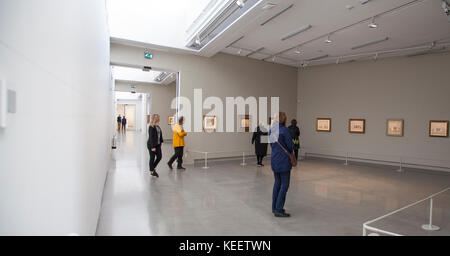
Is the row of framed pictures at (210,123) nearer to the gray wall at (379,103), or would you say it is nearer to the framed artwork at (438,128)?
the gray wall at (379,103)

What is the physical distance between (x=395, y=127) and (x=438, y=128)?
169cm

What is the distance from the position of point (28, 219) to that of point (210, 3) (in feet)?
29.5

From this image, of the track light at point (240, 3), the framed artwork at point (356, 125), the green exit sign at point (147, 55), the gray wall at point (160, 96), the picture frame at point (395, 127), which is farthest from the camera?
the gray wall at point (160, 96)

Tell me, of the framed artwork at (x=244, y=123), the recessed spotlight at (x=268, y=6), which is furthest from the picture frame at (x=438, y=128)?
the recessed spotlight at (x=268, y=6)

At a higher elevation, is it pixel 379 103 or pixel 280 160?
pixel 379 103

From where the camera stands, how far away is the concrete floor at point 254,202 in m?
5.04

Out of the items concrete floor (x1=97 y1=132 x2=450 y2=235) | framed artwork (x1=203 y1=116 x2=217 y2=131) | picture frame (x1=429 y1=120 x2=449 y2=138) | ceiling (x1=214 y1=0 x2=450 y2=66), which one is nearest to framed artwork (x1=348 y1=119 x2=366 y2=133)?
picture frame (x1=429 y1=120 x2=449 y2=138)

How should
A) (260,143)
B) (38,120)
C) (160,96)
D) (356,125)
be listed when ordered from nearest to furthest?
(38,120) → (260,143) → (356,125) → (160,96)

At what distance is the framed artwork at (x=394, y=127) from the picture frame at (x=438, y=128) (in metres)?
1.17

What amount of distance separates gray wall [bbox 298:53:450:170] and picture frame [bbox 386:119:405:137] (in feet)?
0.66

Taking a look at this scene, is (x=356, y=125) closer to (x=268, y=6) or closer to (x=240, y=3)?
(x=268, y=6)

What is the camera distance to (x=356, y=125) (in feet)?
47.3

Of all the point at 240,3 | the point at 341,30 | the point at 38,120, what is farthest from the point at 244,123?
the point at 38,120

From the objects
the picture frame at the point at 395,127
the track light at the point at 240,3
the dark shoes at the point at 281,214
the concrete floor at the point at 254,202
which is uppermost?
the track light at the point at 240,3
